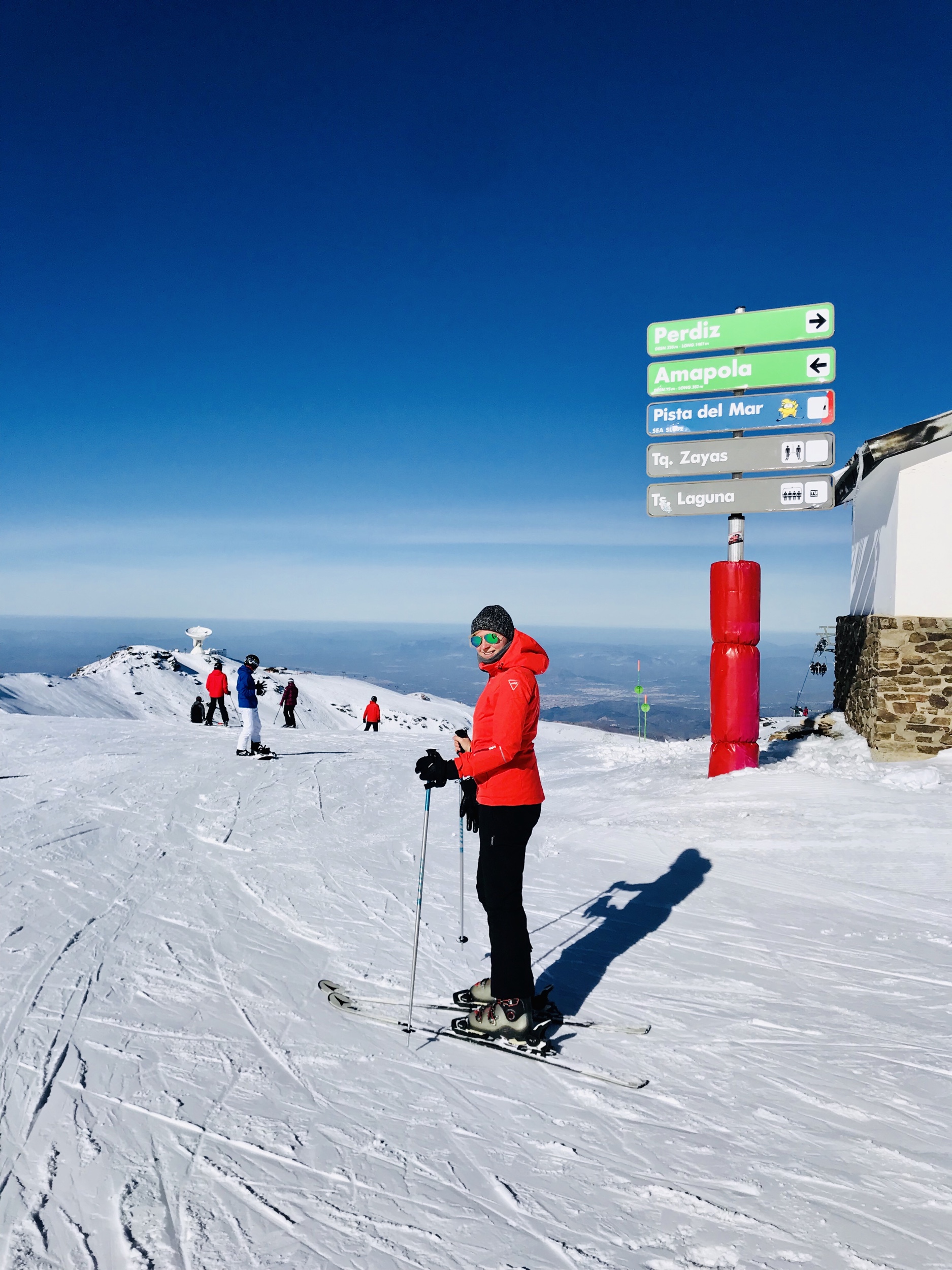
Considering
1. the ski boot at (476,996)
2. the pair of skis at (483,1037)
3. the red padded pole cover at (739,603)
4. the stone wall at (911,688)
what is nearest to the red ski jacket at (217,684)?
the red padded pole cover at (739,603)

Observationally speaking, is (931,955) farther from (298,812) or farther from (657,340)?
(657,340)

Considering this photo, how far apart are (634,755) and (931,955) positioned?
891 cm

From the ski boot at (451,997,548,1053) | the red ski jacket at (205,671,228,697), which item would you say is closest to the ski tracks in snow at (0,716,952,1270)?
the ski boot at (451,997,548,1053)

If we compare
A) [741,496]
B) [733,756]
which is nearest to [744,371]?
[741,496]

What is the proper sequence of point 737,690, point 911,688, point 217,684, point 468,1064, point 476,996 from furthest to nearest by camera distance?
point 217,684 → point 911,688 → point 737,690 → point 476,996 → point 468,1064

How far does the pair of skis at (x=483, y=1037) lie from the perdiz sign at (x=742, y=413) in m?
8.10

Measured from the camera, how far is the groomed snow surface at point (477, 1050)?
2.52m

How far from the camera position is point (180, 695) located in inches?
1406

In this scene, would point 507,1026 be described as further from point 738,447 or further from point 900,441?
point 900,441

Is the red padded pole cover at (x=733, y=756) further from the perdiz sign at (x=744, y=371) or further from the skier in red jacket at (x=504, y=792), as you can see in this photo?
the skier in red jacket at (x=504, y=792)

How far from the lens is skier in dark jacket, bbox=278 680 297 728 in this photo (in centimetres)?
2369

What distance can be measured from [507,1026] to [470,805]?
1.14 metres

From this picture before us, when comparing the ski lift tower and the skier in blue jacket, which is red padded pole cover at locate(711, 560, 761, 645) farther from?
the ski lift tower

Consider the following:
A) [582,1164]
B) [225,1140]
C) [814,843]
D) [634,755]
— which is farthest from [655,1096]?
[634,755]
